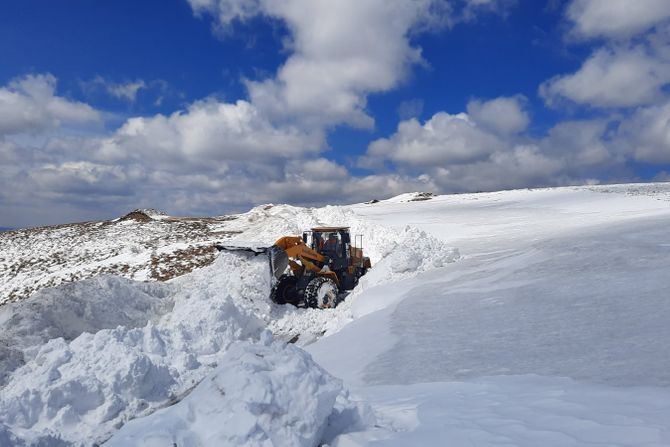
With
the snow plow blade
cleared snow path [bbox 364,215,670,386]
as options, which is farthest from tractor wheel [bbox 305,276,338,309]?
cleared snow path [bbox 364,215,670,386]

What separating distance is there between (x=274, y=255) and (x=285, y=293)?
121 centimetres

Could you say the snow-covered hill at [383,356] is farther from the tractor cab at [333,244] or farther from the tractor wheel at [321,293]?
the tractor cab at [333,244]

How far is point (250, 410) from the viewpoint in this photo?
→ 357cm

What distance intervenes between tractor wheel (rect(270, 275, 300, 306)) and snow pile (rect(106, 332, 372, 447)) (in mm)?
9453

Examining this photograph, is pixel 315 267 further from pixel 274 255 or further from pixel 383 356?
pixel 383 356

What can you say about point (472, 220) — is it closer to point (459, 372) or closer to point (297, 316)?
point (297, 316)

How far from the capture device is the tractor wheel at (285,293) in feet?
44.4

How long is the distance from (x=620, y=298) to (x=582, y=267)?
94.9 inches

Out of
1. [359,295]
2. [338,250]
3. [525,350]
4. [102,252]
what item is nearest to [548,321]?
[525,350]

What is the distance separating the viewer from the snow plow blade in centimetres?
1328

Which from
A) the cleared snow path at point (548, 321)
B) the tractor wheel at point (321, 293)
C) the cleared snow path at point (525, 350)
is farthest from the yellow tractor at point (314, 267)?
the cleared snow path at point (548, 321)

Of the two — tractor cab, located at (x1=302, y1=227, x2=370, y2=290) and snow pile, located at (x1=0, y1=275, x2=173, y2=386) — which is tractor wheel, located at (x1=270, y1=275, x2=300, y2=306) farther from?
snow pile, located at (x1=0, y1=275, x2=173, y2=386)

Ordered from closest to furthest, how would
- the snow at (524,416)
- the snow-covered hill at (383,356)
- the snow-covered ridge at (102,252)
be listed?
the snow at (524,416) → the snow-covered hill at (383,356) → the snow-covered ridge at (102,252)

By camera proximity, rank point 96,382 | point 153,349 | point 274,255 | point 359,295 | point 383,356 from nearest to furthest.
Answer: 1. point 96,382
2. point 383,356
3. point 153,349
4. point 359,295
5. point 274,255
